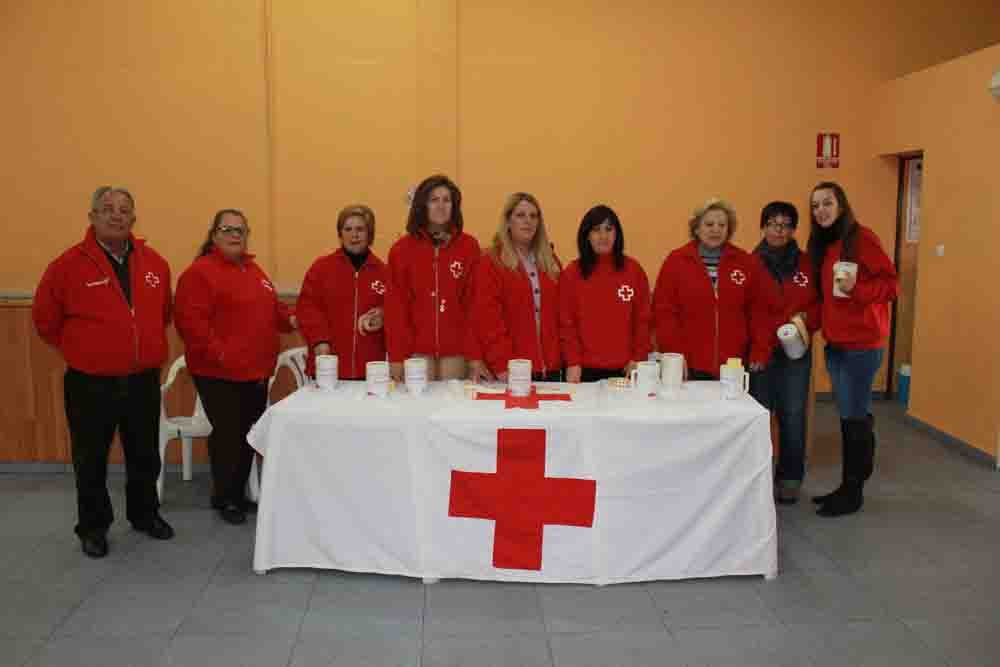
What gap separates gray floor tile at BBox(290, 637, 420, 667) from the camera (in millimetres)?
2170

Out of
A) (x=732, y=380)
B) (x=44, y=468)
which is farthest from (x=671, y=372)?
(x=44, y=468)

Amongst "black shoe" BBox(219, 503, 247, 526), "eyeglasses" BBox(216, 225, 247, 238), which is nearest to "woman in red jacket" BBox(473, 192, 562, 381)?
"eyeglasses" BBox(216, 225, 247, 238)

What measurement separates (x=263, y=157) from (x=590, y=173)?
204cm

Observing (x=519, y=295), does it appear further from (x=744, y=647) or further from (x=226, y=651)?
(x=226, y=651)

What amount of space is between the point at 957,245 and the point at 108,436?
164 inches

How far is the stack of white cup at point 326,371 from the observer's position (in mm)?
2824

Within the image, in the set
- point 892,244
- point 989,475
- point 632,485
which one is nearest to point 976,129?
point 892,244

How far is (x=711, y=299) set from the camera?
3.22m

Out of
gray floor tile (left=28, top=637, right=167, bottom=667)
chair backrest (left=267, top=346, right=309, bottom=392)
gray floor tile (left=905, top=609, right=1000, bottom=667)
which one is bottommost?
gray floor tile (left=28, top=637, right=167, bottom=667)

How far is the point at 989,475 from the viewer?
392 cm

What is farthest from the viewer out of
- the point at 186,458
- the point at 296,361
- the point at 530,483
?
the point at 186,458

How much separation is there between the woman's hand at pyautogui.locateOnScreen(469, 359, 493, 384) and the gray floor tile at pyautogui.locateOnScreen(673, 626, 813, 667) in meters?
1.16

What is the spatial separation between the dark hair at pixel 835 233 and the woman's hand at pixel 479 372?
54.2 inches

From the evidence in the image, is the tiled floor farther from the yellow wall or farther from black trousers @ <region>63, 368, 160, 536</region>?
the yellow wall
